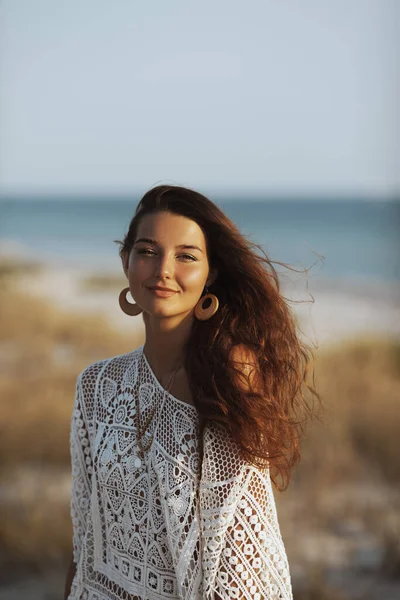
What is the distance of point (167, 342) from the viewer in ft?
5.98

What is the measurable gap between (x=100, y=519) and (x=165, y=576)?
23 cm

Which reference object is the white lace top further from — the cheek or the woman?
the cheek

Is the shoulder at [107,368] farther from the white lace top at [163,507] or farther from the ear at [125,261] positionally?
the ear at [125,261]

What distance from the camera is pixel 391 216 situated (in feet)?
109

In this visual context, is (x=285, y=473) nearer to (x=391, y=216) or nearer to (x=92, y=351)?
(x=92, y=351)

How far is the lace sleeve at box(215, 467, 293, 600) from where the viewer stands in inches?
65.4

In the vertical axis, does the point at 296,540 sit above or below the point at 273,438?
below

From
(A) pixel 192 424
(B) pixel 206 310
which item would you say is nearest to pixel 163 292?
(B) pixel 206 310

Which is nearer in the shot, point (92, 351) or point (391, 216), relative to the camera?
point (92, 351)

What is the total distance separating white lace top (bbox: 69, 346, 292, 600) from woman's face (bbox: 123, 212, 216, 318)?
20 centimetres

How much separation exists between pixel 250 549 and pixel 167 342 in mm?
459

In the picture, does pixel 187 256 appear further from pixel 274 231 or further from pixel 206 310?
pixel 274 231

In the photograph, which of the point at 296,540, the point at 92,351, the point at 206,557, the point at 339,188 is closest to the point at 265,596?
the point at 206,557

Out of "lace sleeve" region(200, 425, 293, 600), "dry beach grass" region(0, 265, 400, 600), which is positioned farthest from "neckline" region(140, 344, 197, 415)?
"dry beach grass" region(0, 265, 400, 600)
